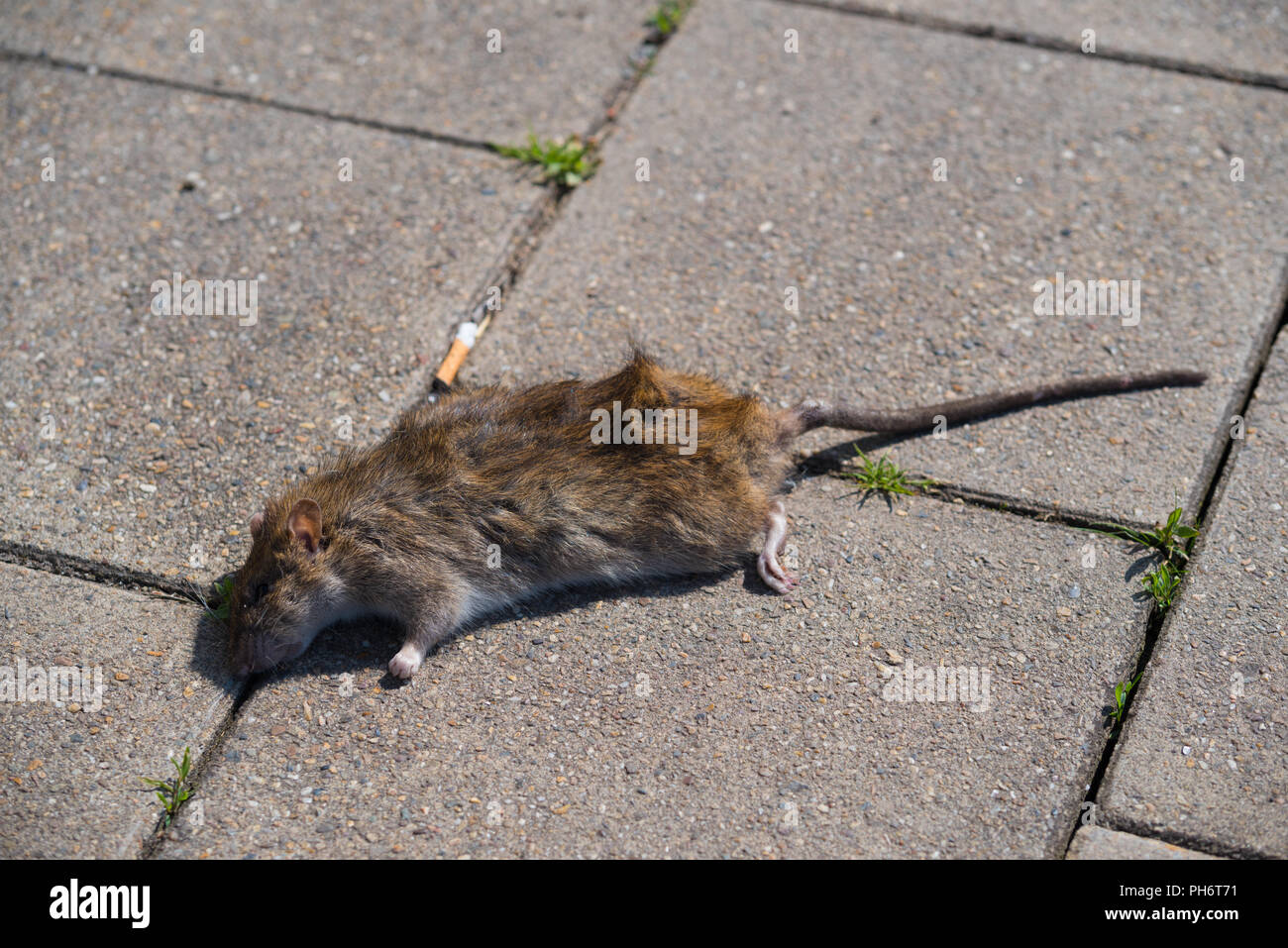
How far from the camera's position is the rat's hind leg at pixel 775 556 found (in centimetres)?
469

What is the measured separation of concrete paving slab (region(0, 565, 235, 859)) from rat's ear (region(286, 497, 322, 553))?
523 millimetres

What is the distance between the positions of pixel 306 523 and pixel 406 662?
660 millimetres

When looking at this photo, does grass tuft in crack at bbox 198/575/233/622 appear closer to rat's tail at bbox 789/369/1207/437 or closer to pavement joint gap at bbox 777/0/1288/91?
rat's tail at bbox 789/369/1207/437

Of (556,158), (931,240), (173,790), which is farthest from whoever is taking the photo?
(556,158)

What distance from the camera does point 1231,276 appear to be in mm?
5836

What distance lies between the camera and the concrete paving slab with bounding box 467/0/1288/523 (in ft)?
17.5

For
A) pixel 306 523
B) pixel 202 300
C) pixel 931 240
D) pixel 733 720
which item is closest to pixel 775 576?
pixel 733 720

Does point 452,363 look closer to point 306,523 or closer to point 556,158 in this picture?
point 306,523

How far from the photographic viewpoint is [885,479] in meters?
5.05

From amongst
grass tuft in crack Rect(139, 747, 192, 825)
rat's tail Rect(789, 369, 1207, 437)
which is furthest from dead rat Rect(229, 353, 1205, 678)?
grass tuft in crack Rect(139, 747, 192, 825)

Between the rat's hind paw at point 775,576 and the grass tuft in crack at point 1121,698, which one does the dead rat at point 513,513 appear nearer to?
the rat's hind paw at point 775,576

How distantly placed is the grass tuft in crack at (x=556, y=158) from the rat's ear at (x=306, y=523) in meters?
2.66

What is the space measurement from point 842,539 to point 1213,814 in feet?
5.54

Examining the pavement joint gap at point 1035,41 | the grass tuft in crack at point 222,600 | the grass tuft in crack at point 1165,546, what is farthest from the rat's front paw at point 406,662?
the pavement joint gap at point 1035,41
